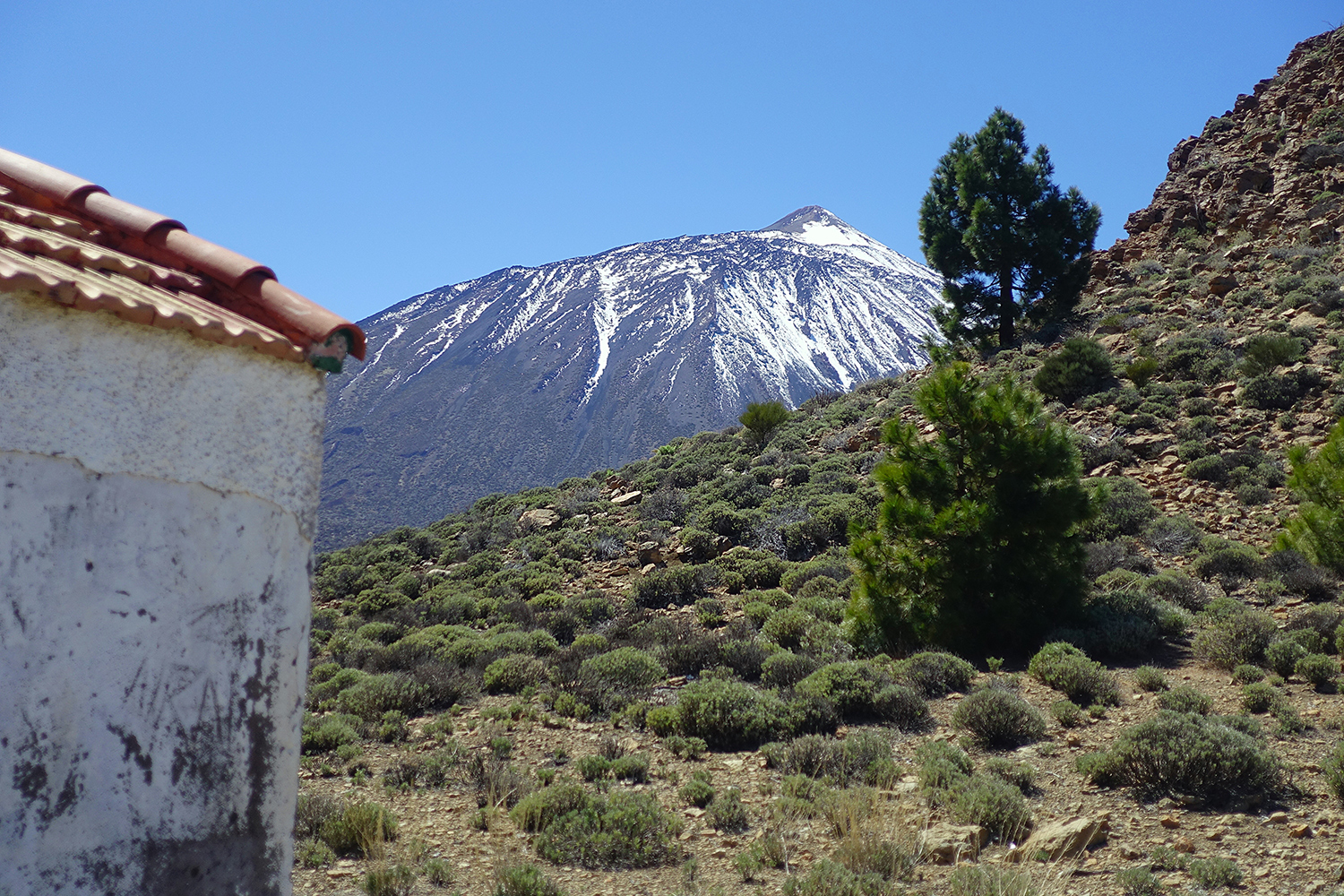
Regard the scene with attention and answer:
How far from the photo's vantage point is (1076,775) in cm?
623

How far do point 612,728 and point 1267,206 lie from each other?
2675 cm

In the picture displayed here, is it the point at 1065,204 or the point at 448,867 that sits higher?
the point at 1065,204

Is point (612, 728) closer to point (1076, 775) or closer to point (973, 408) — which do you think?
point (1076, 775)

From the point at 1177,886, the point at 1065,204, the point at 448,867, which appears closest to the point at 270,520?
the point at 448,867

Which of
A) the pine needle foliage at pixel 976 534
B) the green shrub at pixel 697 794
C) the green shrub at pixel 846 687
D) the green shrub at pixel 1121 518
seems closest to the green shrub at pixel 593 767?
the green shrub at pixel 697 794

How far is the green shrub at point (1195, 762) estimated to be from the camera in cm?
568

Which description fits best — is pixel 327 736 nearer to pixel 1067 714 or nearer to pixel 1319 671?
pixel 1067 714

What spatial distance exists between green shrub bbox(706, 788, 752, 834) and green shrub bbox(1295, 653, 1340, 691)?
552cm

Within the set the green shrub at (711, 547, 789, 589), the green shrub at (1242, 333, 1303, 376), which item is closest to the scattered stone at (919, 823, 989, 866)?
the green shrub at (711, 547, 789, 589)

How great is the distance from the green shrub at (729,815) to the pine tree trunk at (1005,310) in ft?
69.7

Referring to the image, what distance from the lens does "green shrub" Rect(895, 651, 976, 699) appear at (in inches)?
331

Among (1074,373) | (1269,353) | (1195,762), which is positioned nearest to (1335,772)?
(1195,762)

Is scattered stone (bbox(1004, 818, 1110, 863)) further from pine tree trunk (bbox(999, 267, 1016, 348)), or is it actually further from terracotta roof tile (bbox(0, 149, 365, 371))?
pine tree trunk (bbox(999, 267, 1016, 348))

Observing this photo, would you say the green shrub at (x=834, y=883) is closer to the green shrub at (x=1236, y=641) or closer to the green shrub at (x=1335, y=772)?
the green shrub at (x=1335, y=772)
